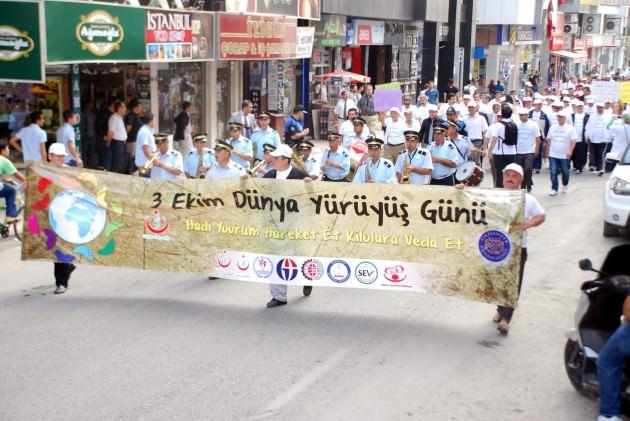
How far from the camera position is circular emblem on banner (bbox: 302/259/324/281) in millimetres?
9094

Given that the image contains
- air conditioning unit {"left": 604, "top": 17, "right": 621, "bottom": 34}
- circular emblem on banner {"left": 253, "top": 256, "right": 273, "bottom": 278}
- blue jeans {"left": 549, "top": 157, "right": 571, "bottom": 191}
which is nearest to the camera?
circular emblem on banner {"left": 253, "top": 256, "right": 273, "bottom": 278}

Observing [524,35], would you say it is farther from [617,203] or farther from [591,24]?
[617,203]

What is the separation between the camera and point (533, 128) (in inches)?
667

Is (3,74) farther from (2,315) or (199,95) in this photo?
(199,95)

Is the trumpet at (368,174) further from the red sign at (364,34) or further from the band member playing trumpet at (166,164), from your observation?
the red sign at (364,34)

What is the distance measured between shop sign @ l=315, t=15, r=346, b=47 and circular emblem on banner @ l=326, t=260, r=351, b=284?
20553mm

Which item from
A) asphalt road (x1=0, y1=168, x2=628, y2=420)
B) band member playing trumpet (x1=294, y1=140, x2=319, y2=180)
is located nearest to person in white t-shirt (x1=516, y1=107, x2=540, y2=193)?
band member playing trumpet (x1=294, y1=140, x2=319, y2=180)

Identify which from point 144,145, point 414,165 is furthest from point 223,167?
point 144,145

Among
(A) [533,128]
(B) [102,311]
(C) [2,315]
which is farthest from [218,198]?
(A) [533,128]

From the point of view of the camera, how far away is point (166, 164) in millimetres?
12242

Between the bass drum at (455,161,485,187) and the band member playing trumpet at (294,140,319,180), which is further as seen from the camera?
the bass drum at (455,161,485,187)

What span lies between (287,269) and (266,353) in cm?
137

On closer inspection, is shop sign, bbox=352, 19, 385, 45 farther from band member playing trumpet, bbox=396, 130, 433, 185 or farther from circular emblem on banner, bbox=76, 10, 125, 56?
band member playing trumpet, bbox=396, 130, 433, 185

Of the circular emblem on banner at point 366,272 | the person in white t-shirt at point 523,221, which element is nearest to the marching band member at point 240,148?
the circular emblem on banner at point 366,272
